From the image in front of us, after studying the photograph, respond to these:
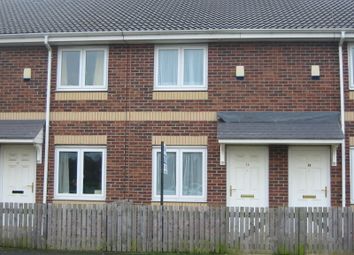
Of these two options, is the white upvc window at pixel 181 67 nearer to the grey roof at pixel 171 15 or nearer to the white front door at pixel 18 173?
the grey roof at pixel 171 15

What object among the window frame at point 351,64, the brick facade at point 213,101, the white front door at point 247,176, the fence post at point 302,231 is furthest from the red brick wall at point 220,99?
the fence post at point 302,231

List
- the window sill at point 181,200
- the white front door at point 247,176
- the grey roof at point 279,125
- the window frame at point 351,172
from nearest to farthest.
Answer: the grey roof at point 279,125 < the window frame at point 351,172 < the white front door at point 247,176 < the window sill at point 181,200

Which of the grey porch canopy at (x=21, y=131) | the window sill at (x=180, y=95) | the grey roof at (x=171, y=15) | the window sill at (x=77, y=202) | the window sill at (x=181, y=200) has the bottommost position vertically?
the window sill at (x=77, y=202)

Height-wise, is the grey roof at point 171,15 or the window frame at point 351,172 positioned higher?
the grey roof at point 171,15

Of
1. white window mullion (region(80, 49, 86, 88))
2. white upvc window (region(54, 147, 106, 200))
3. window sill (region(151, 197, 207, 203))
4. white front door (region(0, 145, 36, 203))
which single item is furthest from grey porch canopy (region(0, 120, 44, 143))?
window sill (region(151, 197, 207, 203))

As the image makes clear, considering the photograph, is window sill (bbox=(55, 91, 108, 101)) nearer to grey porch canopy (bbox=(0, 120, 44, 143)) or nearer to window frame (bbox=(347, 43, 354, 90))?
grey porch canopy (bbox=(0, 120, 44, 143))

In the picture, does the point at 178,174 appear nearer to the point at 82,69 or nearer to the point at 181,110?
the point at 181,110

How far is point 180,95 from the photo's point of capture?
1350cm

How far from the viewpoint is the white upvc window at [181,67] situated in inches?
535

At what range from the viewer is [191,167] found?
43.8 ft

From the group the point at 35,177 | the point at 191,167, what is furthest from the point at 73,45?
the point at 191,167

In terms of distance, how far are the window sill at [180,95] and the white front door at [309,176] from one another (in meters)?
2.82

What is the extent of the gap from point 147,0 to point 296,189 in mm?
9107

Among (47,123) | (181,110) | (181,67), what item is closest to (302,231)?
(181,110)
